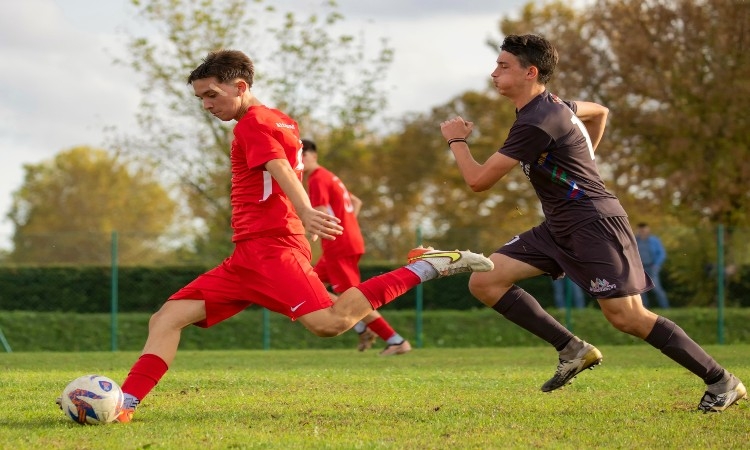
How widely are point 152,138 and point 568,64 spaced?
1185 cm

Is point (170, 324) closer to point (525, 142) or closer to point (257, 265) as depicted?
point (257, 265)

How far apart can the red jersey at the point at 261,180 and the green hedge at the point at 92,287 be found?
15.2m

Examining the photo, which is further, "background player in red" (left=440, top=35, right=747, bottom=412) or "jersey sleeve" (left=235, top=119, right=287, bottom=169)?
"background player in red" (left=440, top=35, right=747, bottom=412)

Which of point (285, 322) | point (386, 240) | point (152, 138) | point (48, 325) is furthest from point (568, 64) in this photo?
point (48, 325)

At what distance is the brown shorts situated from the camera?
6.45 metres

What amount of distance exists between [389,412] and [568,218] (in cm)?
157

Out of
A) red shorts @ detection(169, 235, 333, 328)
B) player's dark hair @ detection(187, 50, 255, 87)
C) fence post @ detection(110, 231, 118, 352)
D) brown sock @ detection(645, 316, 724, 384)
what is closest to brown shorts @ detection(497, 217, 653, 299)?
brown sock @ detection(645, 316, 724, 384)

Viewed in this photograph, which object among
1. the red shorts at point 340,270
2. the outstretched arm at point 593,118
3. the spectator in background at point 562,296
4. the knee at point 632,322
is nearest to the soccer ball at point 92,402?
the knee at point 632,322

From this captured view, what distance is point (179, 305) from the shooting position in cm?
627

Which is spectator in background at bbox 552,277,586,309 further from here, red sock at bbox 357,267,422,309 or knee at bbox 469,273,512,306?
red sock at bbox 357,267,422,309

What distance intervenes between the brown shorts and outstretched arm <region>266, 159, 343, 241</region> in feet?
5.18

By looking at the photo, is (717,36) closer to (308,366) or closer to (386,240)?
(386,240)

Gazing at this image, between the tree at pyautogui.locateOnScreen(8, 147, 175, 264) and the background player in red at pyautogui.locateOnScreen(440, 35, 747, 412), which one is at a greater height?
the tree at pyautogui.locateOnScreen(8, 147, 175, 264)

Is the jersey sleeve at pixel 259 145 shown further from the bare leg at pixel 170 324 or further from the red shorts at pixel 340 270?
the red shorts at pixel 340 270
